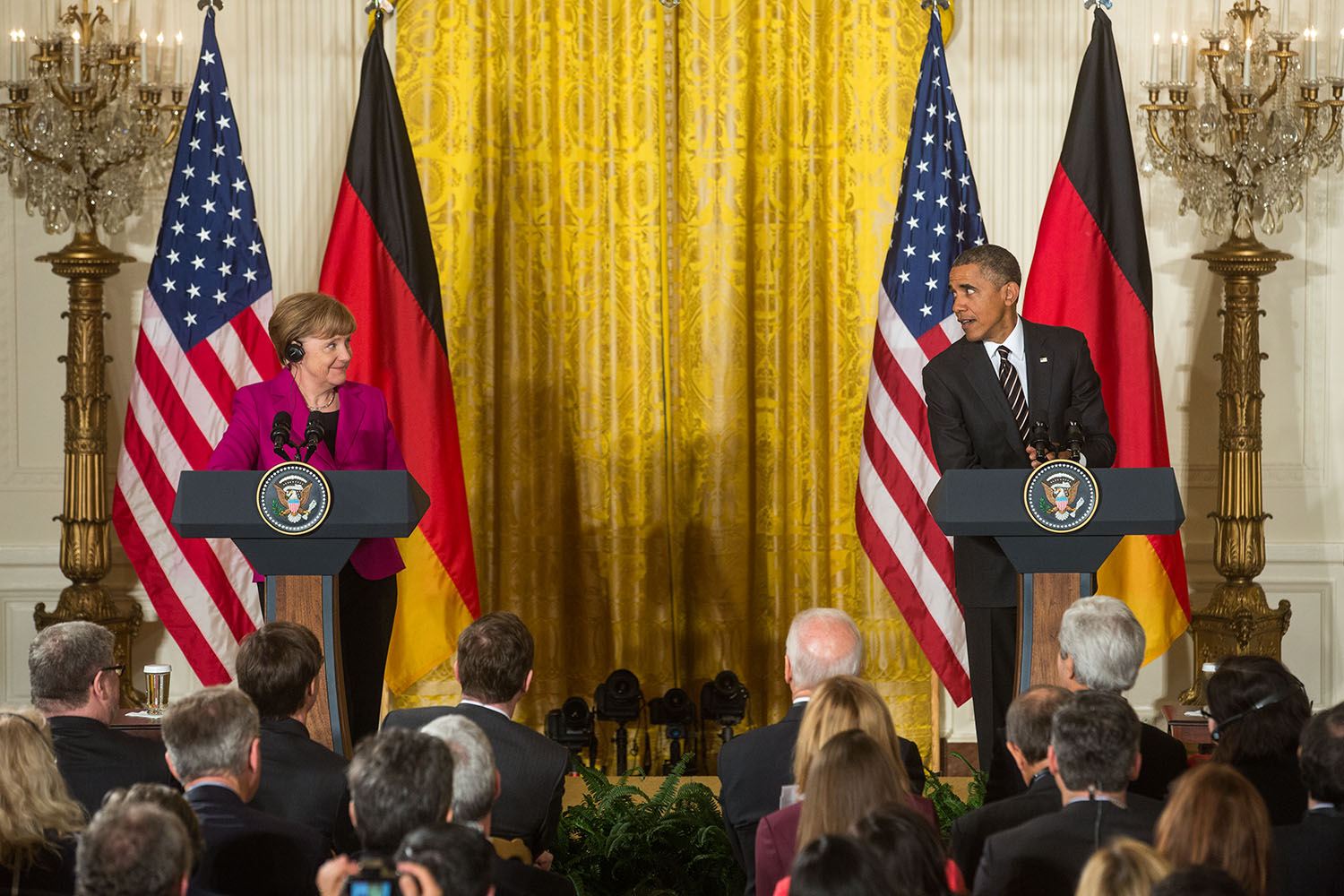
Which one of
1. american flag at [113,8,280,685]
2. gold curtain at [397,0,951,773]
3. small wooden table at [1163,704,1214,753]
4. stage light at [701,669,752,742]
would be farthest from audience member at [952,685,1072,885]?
american flag at [113,8,280,685]

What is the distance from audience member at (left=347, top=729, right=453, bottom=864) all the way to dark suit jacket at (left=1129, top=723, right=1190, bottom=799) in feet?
5.90

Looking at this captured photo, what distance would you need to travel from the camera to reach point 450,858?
83.0 inches

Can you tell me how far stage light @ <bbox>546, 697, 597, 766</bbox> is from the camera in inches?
236

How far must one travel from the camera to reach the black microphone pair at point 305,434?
13.4ft

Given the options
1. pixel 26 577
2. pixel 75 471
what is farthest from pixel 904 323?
pixel 26 577

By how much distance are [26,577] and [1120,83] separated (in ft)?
17.1

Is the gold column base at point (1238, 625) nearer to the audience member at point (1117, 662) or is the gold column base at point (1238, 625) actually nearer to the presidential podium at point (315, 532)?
the audience member at point (1117, 662)

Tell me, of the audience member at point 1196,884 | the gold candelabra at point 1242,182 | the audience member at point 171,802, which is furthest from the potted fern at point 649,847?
the gold candelabra at point 1242,182

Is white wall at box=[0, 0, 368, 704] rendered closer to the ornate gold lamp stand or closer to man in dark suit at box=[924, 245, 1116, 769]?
the ornate gold lamp stand

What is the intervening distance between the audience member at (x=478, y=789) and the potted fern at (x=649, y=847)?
1401 millimetres

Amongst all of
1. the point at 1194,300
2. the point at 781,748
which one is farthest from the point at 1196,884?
the point at 1194,300

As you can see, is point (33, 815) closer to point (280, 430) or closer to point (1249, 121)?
point (280, 430)

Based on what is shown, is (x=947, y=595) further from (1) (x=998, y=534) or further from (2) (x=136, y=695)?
(2) (x=136, y=695)

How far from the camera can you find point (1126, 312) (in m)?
6.16
